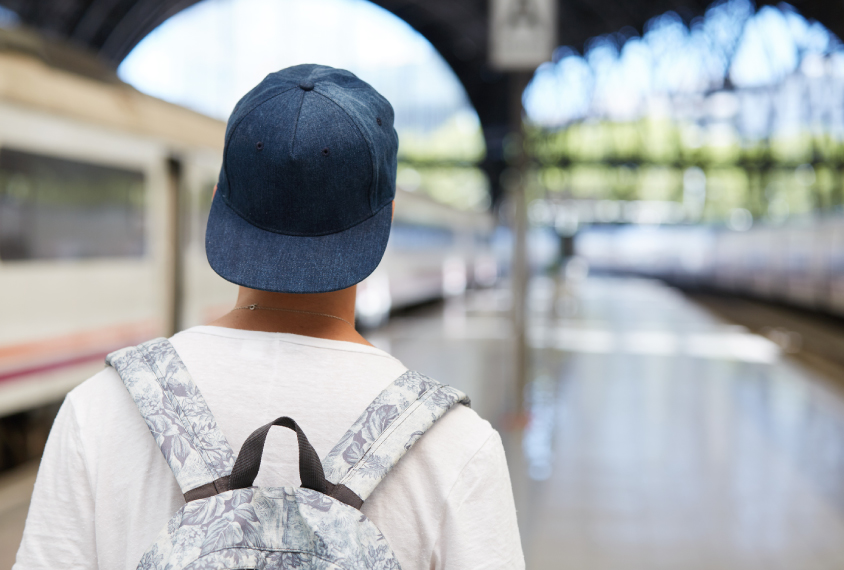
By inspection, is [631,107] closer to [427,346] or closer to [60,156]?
[427,346]

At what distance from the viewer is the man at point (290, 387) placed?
1.09m

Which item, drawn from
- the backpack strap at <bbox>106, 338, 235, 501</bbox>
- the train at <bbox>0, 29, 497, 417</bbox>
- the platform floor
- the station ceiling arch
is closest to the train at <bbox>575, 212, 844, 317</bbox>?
the platform floor

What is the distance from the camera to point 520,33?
6.90m

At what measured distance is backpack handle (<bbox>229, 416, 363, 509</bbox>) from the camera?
0.98 m

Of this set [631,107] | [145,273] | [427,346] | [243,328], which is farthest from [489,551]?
[631,107]

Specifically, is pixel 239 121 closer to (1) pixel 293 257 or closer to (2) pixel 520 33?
(1) pixel 293 257

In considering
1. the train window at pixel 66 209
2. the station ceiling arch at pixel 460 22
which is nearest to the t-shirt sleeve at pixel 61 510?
the train window at pixel 66 209

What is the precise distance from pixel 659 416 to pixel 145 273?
5262 mm

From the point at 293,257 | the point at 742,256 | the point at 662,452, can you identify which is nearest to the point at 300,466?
the point at 293,257

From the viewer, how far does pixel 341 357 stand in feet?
3.77

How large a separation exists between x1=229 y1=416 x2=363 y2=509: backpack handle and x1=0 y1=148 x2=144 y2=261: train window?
607 centimetres

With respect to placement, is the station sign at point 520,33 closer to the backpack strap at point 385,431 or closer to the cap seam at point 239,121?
the cap seam at point 239,121

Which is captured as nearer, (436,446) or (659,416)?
(436,446)

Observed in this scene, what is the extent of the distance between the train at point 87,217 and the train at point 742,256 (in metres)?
12.7
